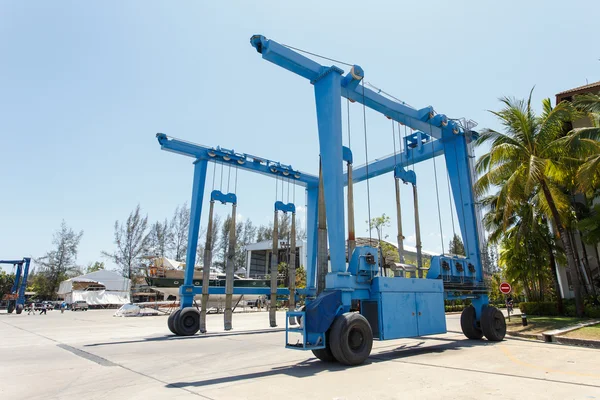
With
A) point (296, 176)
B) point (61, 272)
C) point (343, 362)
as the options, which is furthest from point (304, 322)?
point (61, 272)

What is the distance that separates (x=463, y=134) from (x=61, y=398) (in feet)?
45.6

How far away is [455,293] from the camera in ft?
38.2

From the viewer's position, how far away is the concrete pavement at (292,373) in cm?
540

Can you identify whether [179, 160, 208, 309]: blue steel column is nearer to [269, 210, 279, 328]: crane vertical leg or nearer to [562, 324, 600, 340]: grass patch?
[269, 210, 279, 328]: crane vertical leg

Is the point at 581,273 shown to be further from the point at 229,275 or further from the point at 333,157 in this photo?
the point at 229,275

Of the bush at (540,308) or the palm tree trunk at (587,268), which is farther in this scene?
the bush at (540,308)

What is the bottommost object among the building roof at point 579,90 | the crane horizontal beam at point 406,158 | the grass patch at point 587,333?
the grass patch at point 587,333

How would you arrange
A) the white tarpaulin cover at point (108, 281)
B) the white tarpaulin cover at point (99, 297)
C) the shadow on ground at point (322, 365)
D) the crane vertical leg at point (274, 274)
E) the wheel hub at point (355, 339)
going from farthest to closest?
the white tarpaulin cover at point (108, 281)
the white tarpaulin cover at point (99, 297)
the crane vertical leg at point (274, 274)
the wheel hub at point (355, 339)
the shadow on ground at point (322, 365)

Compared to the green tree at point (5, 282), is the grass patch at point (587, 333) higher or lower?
lower

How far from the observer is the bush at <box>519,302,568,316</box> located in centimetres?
1958

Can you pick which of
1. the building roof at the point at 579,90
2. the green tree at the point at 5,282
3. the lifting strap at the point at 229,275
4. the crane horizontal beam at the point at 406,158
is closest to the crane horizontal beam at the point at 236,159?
the lifting strap at the point at 229,275

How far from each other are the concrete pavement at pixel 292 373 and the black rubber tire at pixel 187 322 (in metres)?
3.04

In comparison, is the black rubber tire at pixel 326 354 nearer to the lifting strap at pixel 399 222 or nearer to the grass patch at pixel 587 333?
the lifting strap at pixel 399 222

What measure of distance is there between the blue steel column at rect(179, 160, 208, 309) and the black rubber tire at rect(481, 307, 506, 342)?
1066cm
